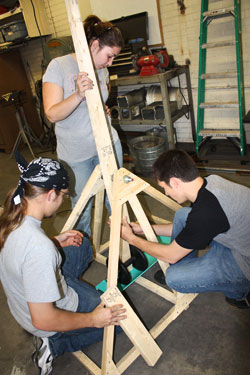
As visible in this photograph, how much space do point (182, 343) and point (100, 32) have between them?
1.81 metres

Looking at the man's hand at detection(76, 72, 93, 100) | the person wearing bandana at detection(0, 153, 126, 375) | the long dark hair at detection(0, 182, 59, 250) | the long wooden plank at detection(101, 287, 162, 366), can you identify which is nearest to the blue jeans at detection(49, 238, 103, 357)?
the person wearing bandana at detection(0, 153, 126, 375)

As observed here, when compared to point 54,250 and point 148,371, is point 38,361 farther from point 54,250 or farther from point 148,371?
point 54,250

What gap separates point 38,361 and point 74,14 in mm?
1761

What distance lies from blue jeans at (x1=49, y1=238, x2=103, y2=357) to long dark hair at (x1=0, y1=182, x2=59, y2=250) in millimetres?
583

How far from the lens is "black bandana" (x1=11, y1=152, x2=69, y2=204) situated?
50.7 inches

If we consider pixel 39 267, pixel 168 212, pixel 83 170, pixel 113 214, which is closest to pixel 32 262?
pixel 39 267

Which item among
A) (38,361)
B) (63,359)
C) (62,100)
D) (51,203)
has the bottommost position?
(63,359)

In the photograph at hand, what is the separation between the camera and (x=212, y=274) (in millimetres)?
1622

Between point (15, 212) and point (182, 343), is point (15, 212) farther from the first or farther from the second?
point (182, 343)

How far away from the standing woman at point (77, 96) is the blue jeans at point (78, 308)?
48 centimetres

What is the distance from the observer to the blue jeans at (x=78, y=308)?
1605 millimetres

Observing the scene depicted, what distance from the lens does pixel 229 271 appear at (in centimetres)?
160

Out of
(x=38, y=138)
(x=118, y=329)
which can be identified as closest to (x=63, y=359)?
(x=118, y=329)

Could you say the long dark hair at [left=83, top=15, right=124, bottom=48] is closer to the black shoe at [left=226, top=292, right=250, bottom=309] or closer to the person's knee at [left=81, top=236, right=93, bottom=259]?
the person's knee at [left=81, top=236, right=93, bottom=259]
